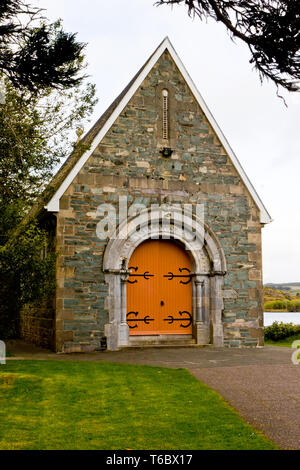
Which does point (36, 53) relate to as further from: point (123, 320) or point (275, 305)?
point (275, 305)

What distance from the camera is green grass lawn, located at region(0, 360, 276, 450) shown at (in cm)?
507

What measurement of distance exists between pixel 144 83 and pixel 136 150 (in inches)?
75.5

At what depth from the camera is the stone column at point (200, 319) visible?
13797 millimetres

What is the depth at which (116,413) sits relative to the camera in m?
6.18

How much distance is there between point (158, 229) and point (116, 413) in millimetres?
7908

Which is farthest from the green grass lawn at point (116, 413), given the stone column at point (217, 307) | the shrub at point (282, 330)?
the shrub at point (282, 330)

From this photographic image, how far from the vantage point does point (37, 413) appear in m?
6.23

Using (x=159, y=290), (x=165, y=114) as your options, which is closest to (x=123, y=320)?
(x=159, y=290)

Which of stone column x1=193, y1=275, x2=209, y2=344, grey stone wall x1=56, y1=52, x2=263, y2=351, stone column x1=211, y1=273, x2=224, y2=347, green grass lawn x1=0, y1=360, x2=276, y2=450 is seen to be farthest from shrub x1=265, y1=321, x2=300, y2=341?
green grass lawn x1=0, y1=360, x2=276, y2=450

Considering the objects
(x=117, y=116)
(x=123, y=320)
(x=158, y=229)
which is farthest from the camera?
(x=158, y=229)

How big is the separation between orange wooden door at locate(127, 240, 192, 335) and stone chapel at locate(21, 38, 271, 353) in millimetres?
27

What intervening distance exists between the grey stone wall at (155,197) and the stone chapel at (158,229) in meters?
0.03

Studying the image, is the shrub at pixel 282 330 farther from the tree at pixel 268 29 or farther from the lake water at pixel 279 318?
the tree at pixel 268 29
